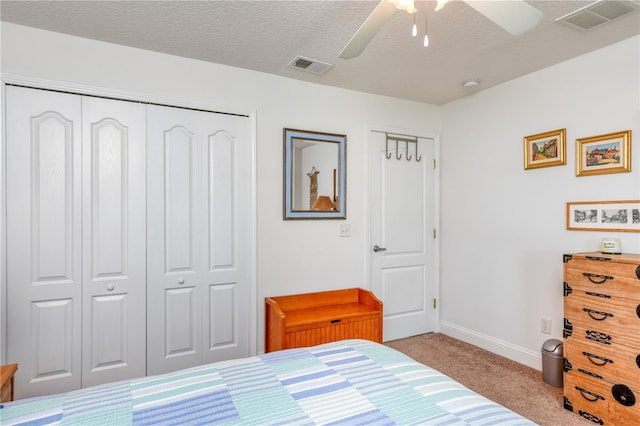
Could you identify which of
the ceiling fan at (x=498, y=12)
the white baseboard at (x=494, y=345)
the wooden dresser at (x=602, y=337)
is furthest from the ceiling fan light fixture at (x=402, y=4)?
the white baseboard at (x=494, y=345)

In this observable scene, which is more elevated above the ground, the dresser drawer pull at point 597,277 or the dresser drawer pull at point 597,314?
the dresser drawer pull at point 597,277

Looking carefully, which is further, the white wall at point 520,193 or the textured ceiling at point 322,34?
the white wall at point 520,193

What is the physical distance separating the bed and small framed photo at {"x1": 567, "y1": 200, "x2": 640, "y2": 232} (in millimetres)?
1908

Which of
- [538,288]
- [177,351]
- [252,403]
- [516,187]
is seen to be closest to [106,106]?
[177,351]

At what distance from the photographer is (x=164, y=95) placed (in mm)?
2613

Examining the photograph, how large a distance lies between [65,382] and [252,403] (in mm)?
1913

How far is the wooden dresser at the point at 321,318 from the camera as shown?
8.88 feet

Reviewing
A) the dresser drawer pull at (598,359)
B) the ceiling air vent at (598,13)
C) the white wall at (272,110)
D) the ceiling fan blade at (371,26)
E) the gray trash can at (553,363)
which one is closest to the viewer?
the ceiling fan blade at (371,26)

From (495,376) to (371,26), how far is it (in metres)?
2.68

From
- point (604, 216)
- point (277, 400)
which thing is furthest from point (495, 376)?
point (277, 400)

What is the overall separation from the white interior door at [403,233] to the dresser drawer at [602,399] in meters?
1.52

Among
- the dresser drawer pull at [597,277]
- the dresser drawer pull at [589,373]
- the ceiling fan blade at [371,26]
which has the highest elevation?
the ceiling fan blade at [371,26]

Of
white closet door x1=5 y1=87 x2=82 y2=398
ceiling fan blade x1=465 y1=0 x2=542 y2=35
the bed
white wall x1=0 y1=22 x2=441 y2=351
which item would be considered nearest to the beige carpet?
white wall x1=0 y1=22 x2=441 y2=351

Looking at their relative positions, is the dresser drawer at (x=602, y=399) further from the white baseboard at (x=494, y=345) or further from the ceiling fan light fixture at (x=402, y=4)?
the ceiling fan light fixture at (x=402, y=4)
